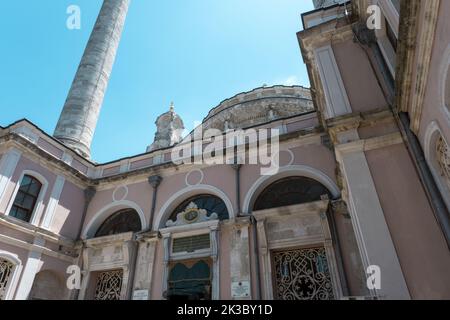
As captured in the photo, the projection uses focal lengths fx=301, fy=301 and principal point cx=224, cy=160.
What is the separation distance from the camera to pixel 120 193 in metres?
12.0

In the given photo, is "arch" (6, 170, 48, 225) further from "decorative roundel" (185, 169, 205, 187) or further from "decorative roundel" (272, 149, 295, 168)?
"decorative roundel" (272, 149, 295, 168)

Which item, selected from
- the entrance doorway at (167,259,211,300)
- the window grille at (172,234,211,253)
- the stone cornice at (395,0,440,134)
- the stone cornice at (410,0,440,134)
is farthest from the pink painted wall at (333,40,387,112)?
the entrance doorway at (167,259,211,300)

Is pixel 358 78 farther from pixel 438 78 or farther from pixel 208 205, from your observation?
pixel 208 205

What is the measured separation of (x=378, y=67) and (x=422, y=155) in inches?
105

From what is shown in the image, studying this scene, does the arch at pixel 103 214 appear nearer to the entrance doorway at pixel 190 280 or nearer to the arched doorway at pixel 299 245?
the entrance doorway at pixel 190 280

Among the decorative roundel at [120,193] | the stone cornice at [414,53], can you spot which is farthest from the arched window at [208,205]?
the stone cornice at [414,53]

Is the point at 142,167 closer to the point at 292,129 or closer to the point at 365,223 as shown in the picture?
the point at 292,129

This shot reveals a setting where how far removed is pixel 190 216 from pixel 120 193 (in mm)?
3431

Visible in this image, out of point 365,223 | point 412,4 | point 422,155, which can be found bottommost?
point 365,223

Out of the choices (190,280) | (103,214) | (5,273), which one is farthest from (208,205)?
(5,273)

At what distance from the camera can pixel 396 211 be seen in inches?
203

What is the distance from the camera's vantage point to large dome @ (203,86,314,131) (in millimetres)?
17719

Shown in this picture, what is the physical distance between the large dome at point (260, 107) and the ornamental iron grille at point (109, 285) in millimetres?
10285
